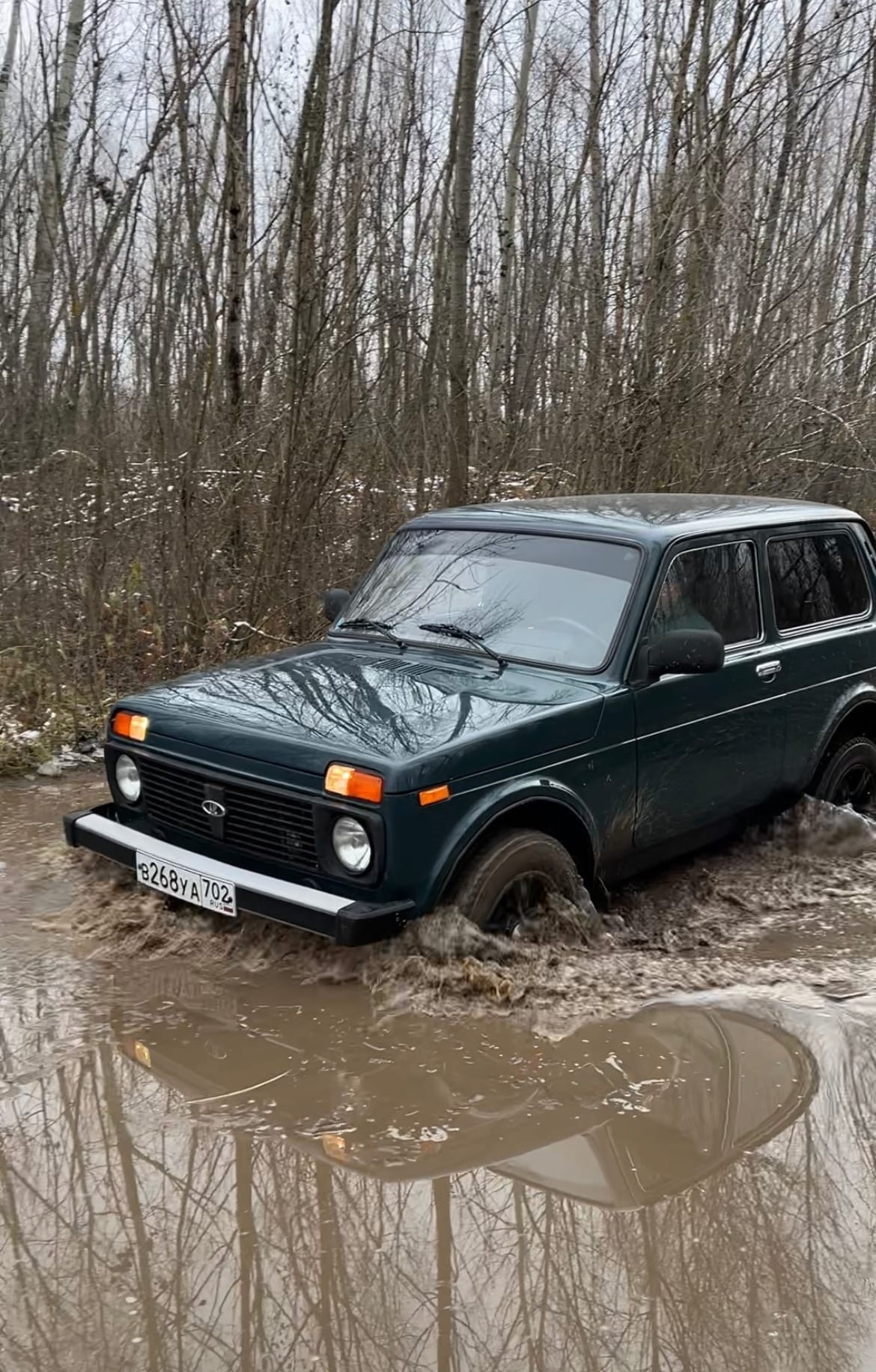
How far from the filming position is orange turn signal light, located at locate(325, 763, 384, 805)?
393 centimetres

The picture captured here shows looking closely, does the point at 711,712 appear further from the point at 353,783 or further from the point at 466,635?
the point at 353,783

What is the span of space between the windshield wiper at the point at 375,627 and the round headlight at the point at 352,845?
1.23m

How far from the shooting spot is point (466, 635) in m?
5.00

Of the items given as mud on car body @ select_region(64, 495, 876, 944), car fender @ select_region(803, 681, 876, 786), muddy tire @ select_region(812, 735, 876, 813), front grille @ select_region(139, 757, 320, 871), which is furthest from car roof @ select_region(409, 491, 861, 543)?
front grille @ select_region(139, 757, 320, 871)

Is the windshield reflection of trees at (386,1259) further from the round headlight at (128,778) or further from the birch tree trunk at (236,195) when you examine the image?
the birch tree trunk at (236,195)

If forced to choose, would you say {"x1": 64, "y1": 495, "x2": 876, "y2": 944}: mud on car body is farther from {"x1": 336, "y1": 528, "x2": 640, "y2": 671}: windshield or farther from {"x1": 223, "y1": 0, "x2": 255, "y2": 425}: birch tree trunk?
{"x1": 223, "y1": 0, "x2": 255, "y2": 425}: birch tree trunk

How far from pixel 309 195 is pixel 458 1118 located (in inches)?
265

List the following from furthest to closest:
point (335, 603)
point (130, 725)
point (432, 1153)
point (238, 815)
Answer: point (335, 603) < point (130, 725) < point (238, 815) < point (432, 1153)

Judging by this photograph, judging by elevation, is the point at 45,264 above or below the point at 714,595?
above

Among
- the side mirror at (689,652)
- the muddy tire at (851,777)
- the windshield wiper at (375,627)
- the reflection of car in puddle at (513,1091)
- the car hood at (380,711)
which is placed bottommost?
the reflection of car in puddle at (513,1091)

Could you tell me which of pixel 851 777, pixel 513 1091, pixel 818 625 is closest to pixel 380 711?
pixel 513 1091

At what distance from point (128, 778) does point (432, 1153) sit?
2003mm

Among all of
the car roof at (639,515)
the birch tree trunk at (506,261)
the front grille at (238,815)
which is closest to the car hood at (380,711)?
the front grille at (238,815)

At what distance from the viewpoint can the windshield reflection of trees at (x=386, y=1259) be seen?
2.68 metres
